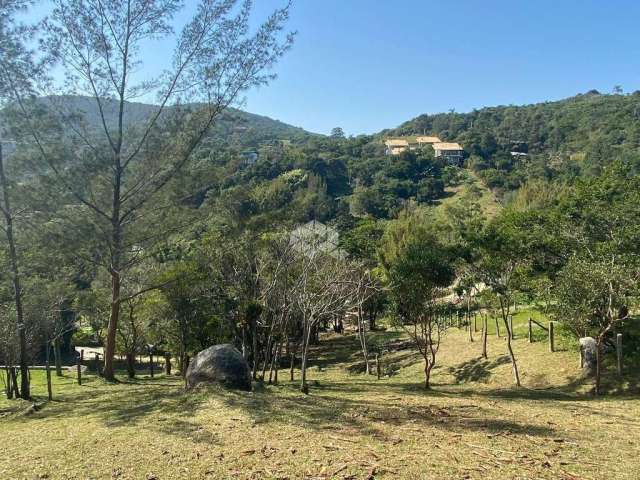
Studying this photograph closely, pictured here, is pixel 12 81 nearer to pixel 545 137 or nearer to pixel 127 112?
pixel 127 112

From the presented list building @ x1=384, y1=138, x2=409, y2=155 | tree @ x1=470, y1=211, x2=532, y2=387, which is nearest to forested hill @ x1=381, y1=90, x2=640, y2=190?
building @ x1=384, y1=138, x2=409, y2=155

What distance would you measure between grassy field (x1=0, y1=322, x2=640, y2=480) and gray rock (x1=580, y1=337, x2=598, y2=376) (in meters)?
1.38

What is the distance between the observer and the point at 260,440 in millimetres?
7691

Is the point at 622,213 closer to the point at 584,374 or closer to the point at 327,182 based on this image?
the point at 584,374

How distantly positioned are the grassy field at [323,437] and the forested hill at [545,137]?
67.1 meters

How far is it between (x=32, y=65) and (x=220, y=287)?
959cm

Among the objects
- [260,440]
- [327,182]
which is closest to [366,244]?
[260,440]

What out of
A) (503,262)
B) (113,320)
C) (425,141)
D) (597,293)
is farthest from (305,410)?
(425,141)

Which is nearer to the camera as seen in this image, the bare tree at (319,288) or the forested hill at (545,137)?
the bare tree at (319,288)

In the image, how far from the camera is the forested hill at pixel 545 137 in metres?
84.5

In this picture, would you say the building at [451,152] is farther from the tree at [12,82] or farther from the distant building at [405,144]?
the tree at [12,82]

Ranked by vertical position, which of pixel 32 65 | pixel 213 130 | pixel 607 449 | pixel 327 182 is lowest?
pixel 607 449

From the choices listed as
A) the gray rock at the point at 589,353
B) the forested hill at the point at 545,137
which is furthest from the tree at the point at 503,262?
the forested hill at the point at 545,137

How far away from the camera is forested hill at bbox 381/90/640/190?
84500mm
